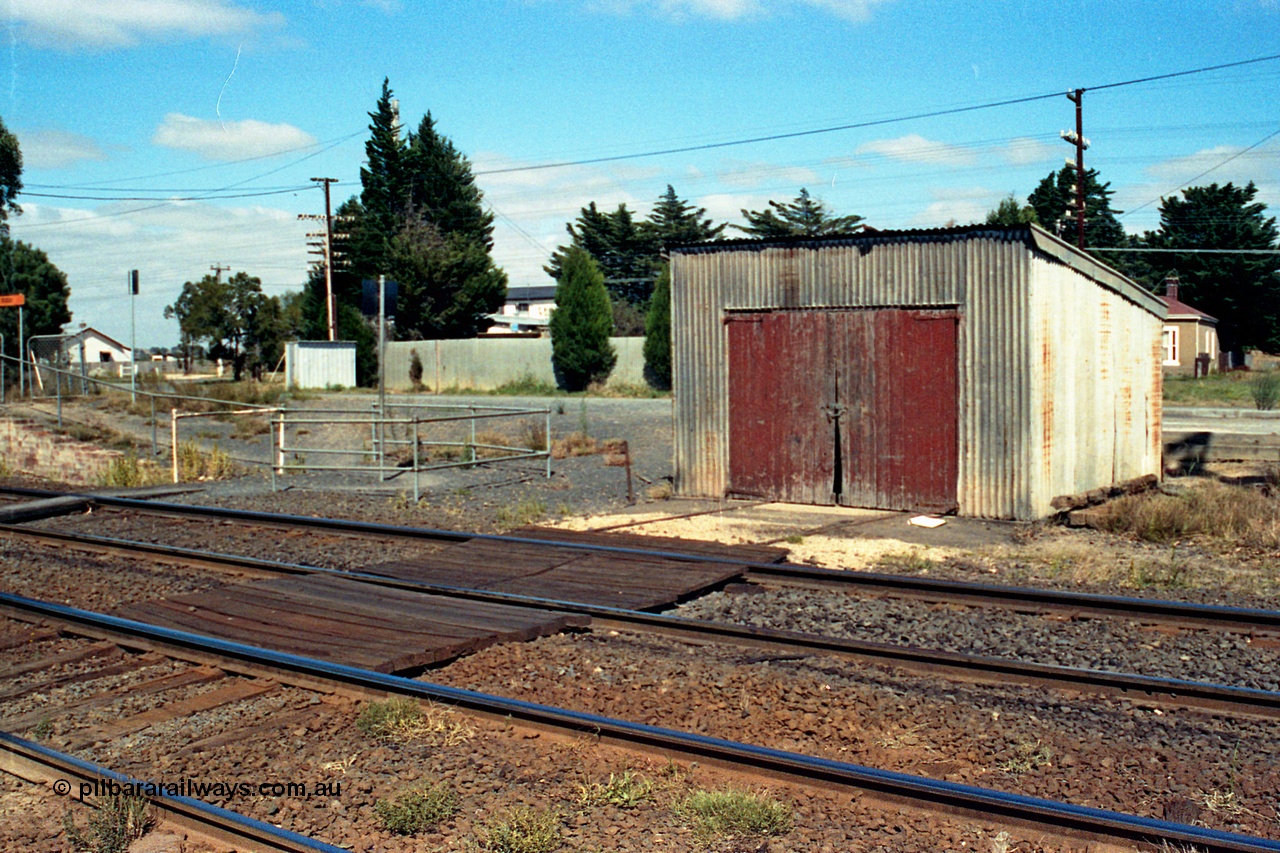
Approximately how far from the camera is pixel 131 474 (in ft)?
66.8

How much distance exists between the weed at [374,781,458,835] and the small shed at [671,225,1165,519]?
9879 millimetres

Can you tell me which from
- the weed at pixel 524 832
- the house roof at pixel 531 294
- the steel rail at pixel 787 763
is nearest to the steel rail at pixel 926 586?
the steel rail at pixel 787 763

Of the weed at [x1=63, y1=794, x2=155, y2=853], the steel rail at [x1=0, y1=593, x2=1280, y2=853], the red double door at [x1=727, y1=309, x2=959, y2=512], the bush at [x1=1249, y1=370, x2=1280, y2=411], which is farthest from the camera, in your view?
the bush at [x1=1249, y1=370, x2=1280, y2=411]

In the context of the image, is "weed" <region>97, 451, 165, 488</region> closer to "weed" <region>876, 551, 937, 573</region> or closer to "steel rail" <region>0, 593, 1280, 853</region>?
"steel rail" <region>0, 593, 1280, 853</region>

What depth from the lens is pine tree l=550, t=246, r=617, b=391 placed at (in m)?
44.6

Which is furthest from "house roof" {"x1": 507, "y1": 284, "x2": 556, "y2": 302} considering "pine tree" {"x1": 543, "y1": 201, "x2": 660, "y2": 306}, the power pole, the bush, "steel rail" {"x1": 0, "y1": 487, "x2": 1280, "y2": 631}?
"steel rail" {"x1": 0, "y1": 487, "x2": 1280, "y2": 631}

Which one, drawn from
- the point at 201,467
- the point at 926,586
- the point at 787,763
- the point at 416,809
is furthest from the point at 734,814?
the point at 201,467

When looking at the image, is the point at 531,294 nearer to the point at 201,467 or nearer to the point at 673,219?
the point at 673,219

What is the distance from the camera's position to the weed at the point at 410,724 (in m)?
5.91

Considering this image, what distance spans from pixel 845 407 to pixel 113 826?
11059mm

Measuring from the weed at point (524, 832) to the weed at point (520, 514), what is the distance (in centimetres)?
897

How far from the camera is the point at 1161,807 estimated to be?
16.1 ft

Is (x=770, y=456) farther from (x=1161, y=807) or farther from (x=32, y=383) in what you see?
(x=32, y=383)

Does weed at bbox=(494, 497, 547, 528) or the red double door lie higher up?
the red double door
